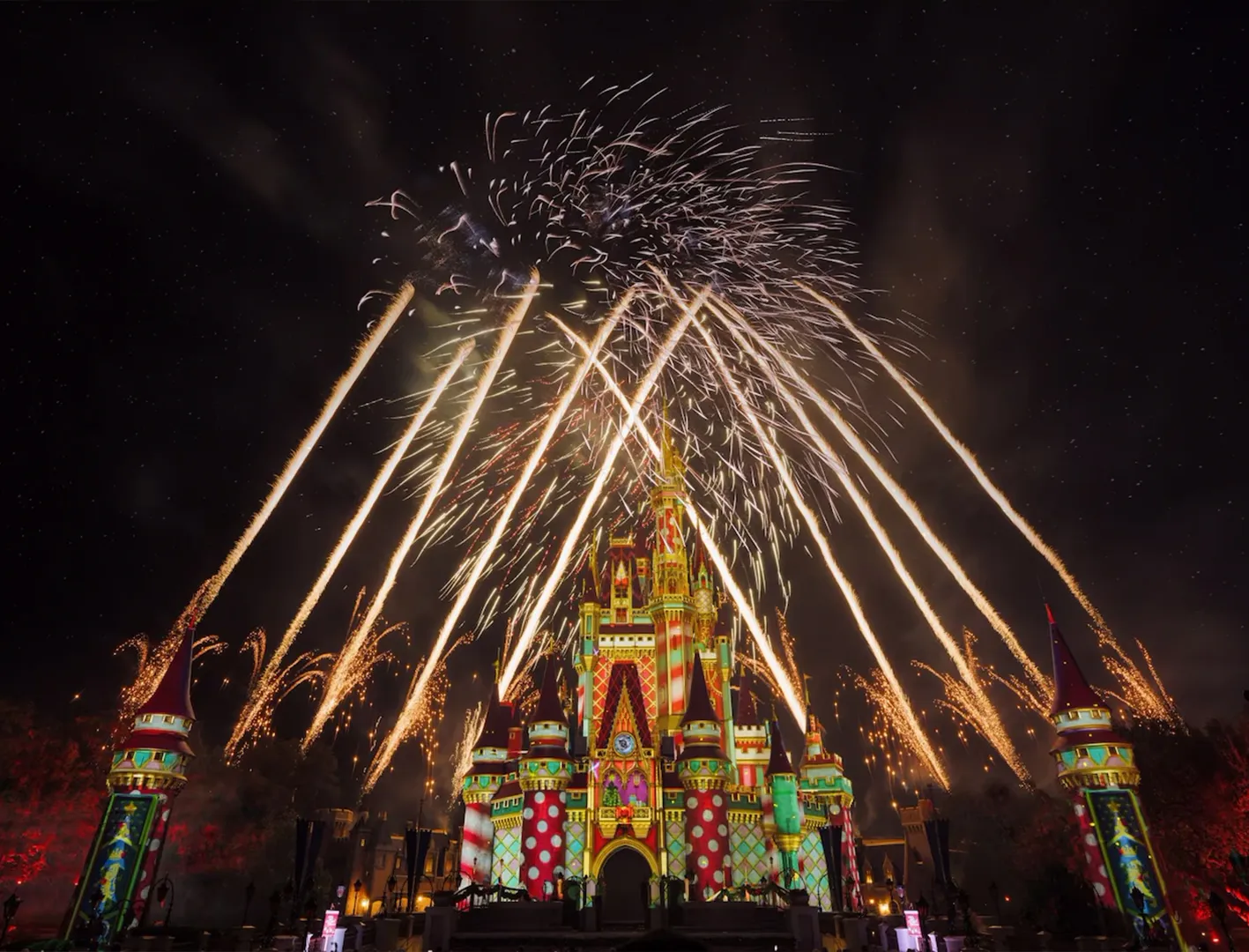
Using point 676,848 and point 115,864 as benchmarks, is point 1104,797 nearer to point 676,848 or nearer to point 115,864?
point 676,848

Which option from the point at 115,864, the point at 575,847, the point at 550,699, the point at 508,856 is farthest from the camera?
the point at 550,699

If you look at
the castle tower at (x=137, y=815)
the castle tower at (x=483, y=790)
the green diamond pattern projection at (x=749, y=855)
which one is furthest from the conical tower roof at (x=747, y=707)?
the castle tower at (x=137, y=815)

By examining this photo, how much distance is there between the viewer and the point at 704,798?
47.6 m

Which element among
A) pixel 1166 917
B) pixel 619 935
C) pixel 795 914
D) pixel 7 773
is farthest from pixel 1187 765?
pixel 7 773

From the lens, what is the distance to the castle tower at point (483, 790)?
172ft

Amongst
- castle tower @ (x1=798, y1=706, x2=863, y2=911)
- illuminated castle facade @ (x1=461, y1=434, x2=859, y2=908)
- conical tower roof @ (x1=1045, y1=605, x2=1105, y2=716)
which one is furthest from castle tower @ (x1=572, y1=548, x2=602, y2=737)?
conical tower roof @ (x1=1045, y1=605, x2=1105, y2=716)

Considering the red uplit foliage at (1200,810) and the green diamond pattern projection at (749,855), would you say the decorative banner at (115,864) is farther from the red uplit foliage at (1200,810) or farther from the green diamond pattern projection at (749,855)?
the red uplit foliage at (1200,810)

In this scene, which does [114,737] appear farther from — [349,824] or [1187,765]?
[1187,765]

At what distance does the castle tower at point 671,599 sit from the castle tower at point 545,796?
9.49 m

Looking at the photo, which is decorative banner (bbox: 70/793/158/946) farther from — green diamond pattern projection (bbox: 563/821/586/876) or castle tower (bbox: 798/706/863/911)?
castle tower (bbox: 798/706/863/911)

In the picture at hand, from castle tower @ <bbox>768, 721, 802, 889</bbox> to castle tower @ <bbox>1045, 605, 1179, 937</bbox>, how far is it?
18.4m

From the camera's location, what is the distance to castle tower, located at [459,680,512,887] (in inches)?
2060

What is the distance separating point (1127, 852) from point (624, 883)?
2655 centimetres

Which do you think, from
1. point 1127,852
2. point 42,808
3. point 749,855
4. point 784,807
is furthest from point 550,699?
point 1127,852
